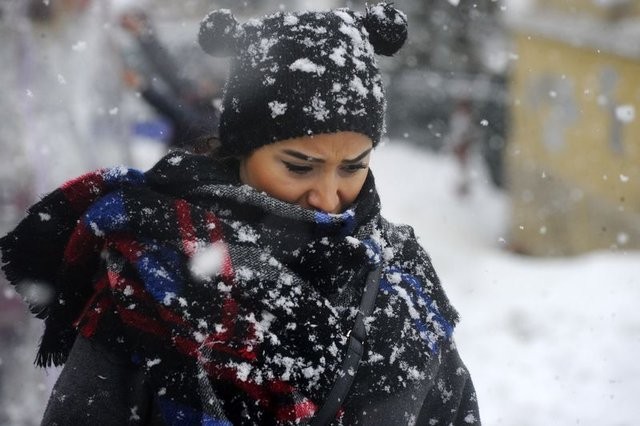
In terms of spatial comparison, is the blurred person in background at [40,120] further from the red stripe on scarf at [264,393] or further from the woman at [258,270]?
the red stripe on scarf at [264,393]

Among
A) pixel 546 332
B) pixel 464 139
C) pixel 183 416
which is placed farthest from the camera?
pixel 464 139

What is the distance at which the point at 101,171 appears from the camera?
63.0 inches

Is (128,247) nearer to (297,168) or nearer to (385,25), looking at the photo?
(297,168)

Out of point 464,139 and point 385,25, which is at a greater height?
point 464,139

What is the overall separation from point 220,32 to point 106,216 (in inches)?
21.8

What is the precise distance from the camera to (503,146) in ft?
37.2

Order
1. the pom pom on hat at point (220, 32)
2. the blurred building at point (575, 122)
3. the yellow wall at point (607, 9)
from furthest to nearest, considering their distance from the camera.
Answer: the yellow wall at point (607, 9) < the blurred building at point (575, 122) < the pom pom on hat at point (220, 32)

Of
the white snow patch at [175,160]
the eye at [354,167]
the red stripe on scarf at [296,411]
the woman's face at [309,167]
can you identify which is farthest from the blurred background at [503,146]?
the red stripe on scarf at [296,411]

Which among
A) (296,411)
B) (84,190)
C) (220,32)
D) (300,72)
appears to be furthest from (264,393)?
(220,32)

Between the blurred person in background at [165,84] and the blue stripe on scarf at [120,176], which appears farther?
the blurred person in background at [165,84]

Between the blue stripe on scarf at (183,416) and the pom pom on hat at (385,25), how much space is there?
101 cm

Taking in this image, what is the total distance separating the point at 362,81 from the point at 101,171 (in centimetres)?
67

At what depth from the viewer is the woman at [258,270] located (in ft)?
4.75

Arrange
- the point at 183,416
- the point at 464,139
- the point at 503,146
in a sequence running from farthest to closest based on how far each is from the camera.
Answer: the point at 464,139
the point at 503,146
the point at 183,416
